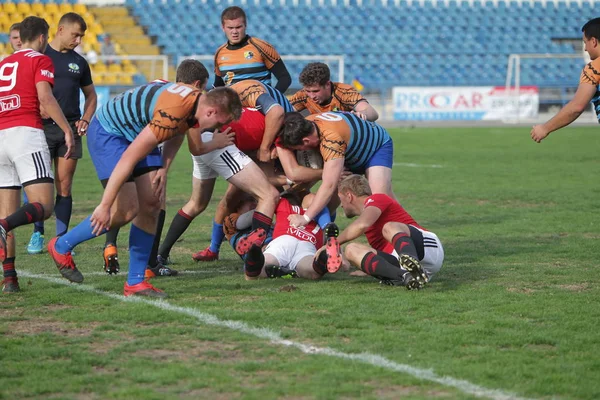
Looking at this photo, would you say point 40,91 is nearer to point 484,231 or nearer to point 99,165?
point 99,165

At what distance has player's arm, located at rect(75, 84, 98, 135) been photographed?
904 cm

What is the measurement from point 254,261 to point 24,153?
203 cm

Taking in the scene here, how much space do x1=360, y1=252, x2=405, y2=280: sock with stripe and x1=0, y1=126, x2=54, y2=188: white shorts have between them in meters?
2.67

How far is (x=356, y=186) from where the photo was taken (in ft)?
25.5

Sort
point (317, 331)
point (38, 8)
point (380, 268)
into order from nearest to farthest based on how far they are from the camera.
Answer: point (317, 331) → point (380, 268) → point (38, 8)

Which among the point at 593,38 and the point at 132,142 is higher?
the point at 593,38

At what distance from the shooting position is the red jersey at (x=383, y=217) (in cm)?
736

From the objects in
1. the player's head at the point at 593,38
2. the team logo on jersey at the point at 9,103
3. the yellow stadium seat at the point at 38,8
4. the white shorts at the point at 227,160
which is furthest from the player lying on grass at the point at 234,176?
the yellow stadium seat at the point at 38,8

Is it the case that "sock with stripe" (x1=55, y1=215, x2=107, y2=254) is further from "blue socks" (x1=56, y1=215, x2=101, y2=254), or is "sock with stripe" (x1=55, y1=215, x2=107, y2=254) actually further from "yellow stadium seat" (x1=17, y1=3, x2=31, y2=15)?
"yellow stadium seat" (x1=17, y1=3, x2=31, y2=15)

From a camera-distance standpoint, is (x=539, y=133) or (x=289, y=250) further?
(x=539, y=133)

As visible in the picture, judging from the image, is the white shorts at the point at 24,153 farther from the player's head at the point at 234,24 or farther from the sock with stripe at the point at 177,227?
the player's head at the point at 234,24

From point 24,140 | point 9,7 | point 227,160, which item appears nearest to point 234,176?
point 227,160

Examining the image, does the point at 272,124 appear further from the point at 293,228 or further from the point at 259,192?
the point at 293,228

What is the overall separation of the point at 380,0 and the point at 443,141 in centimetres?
1817
